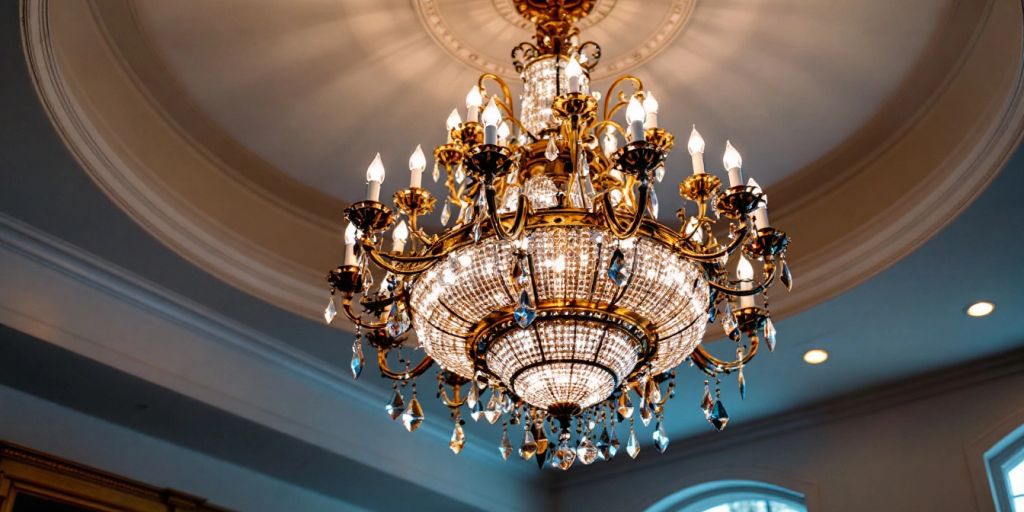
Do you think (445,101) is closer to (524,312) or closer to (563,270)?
(563,270)

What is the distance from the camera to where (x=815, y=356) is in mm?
4785

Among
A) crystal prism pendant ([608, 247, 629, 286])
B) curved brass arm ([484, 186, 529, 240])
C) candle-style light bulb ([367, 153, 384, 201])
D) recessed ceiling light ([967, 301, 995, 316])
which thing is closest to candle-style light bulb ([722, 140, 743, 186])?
crystal prism pendant ([608, 247, 629, 286])

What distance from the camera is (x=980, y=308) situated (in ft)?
14.3

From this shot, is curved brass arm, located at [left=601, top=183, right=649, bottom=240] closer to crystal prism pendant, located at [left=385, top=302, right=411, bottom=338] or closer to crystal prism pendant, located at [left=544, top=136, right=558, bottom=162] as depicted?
crystal prism pendant, located at [left=544, top=136, right=558, bottom=162]

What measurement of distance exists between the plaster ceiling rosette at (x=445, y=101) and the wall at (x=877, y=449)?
1354 mm

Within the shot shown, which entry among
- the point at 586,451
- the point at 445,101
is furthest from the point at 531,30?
the point at 586,451

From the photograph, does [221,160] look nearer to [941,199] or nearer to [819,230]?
[819,230]

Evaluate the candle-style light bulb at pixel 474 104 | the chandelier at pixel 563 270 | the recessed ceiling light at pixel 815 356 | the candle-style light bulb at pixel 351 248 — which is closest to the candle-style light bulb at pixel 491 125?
the chandelier at pixel 563 270

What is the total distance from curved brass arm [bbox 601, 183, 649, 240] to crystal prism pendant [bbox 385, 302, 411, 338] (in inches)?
29.0

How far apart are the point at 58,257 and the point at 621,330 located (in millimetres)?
2722

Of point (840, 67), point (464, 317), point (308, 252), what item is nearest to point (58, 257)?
point (308, 252)

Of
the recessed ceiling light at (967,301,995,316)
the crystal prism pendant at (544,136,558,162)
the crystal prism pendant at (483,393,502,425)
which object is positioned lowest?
the crystal prism pendant at (483,393,502,425)

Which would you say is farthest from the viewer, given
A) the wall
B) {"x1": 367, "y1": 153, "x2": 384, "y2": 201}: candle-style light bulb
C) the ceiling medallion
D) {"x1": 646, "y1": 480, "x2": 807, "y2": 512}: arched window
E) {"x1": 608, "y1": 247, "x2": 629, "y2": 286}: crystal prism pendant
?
{"x1": 646, "y1": 480, "x2": 807, "y2": 512}: arched window

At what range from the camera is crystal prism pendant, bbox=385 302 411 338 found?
270 cm
